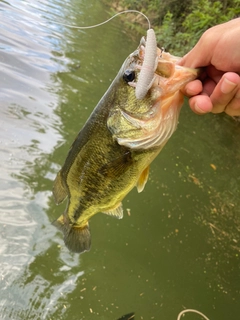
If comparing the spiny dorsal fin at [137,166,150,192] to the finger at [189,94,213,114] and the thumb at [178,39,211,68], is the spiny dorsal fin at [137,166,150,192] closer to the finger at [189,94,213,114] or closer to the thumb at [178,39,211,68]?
the finger at [189,94,213,114]

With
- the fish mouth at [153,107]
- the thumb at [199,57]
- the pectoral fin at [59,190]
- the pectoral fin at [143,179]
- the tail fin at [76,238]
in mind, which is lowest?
the tail fin at [76,238]

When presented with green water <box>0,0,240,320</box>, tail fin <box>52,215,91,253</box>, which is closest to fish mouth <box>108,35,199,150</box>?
tail fin <box>52,215,91,253</box>

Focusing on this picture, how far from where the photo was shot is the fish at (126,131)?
183 cm

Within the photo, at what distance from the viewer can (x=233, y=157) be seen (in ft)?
25.7

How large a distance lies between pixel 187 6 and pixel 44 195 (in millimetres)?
18288

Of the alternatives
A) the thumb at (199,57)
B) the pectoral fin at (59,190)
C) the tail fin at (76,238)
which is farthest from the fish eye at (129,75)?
the tail fin at (76,238)

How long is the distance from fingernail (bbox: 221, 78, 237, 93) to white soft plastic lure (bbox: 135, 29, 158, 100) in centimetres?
40

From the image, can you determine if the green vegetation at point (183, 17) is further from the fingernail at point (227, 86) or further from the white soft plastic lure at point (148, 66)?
the white soft plastic lure at point (148, 66)

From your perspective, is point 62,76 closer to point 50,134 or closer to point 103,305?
point 50,134

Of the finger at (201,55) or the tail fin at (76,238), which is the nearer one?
the finger at (201,55)

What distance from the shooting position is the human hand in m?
1.93

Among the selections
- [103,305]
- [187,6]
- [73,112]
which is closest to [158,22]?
[187,6]

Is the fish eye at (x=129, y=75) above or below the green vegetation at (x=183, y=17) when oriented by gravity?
above

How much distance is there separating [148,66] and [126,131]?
16.0 inches
